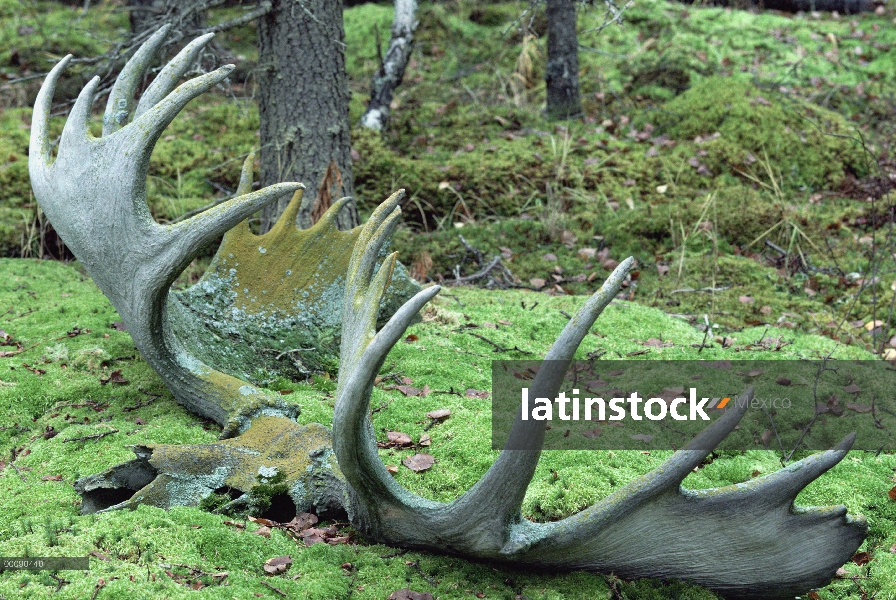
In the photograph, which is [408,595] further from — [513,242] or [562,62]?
[562,62]

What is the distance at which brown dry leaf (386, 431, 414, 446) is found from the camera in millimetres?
3365

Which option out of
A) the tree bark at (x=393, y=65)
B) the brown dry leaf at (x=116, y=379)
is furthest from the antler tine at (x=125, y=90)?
the tree bark at (x=393, y=65)

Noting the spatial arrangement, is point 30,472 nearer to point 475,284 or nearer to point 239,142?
point 475,284

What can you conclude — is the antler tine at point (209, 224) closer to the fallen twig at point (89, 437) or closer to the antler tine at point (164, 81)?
the antler tine at point (164, 81)

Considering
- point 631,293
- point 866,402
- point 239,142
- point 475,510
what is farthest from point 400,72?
point 475,510

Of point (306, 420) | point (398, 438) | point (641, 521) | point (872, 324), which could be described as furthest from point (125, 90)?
point (872, 324)

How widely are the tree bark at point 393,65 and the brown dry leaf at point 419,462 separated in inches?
191

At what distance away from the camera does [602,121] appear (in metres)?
8.56

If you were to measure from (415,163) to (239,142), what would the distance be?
65.3 inches

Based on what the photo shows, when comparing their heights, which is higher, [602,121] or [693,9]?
[693,9]

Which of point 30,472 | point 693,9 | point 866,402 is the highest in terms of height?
point 693,9

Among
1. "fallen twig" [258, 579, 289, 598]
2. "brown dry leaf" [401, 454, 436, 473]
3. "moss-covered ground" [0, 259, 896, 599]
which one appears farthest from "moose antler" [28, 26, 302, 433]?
"fallen twig" [258, 579, 289, 598]

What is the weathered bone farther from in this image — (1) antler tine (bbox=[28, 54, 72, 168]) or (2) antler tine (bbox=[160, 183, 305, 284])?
(1) antler tine (bbox=[28, 54, 72, 168])

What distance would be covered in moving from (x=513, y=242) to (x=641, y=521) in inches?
176
